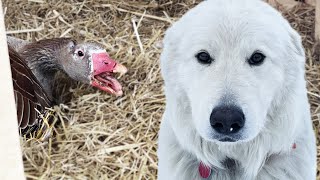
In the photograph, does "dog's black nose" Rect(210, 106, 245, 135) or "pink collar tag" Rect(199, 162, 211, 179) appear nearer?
"dog's black nose" Rect(210, 106, 245, 135)

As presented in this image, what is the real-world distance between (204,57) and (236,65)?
0.25 feet

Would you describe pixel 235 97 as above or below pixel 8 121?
above

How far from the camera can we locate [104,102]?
1609mm

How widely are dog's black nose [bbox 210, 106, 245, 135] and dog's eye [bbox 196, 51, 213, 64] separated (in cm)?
12

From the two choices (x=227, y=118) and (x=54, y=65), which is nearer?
(x=227, y=118)

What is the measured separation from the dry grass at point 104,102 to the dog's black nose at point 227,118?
326 mm

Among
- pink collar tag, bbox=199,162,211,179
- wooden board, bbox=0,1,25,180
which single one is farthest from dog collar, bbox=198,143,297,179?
wooden board, bbox=0,1,25,180

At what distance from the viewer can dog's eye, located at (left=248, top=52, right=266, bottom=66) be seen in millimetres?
1268

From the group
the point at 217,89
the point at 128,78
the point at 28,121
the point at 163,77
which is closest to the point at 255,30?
the point at 217,89

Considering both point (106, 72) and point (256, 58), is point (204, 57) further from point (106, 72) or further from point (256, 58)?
point (106, 72)

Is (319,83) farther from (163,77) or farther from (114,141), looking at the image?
(114,141)

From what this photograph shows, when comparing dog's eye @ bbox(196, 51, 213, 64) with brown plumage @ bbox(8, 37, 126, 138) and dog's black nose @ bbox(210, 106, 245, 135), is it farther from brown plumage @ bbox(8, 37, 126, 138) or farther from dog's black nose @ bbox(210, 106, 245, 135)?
brown plumage @ bbox(8, 37, 126, 138)

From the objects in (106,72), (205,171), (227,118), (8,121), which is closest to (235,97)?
(227,118)

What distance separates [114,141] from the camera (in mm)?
1609
